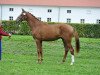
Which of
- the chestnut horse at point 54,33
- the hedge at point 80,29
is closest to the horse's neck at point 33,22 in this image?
the chestnut horse at point 54,33

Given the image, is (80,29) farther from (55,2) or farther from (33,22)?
(55,2)

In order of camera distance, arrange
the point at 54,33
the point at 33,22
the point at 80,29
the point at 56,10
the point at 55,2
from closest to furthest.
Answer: the point at 54,33
the point at 33,22
the point at 80,29
the point at 56,10
the point at 55,2

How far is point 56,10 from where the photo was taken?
98312 mm

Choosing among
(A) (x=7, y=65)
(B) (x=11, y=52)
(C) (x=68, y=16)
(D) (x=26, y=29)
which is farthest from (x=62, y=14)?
(A) (x=7, y=65)

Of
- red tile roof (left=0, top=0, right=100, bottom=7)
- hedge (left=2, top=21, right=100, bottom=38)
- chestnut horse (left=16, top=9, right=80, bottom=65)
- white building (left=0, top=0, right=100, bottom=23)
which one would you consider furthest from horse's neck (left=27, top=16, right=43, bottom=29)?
A: red tile roof (left=0, top=0, right=100, bottom=7)

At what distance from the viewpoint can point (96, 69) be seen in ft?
56.8

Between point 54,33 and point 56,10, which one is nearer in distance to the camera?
point 54,33

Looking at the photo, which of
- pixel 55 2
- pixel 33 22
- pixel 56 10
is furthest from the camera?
pixel 55 2

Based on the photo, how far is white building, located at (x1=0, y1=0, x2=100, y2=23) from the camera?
98625 millimetres

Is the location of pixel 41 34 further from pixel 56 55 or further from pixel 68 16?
pixel 68 16

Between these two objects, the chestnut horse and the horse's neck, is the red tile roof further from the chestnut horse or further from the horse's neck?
the chestnut horse

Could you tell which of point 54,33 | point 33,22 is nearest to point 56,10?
point 33,22

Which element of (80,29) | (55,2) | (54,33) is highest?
(55,2)

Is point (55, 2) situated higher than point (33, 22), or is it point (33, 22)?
point (55, 2)
